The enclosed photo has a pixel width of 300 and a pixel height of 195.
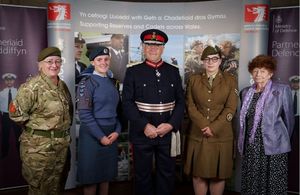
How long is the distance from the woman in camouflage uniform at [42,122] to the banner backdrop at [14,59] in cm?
115

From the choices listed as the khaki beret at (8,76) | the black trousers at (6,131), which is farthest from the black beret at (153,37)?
the black trousers at (6,131)

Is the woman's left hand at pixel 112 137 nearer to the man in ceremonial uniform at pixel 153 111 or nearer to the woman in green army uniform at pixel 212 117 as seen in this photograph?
the man in ceremonial uniform at pixel 153 111

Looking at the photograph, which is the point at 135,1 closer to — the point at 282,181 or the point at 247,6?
the point at 247,6

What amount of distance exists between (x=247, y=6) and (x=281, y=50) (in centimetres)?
63

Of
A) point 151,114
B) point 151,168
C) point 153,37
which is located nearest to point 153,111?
point 151,114

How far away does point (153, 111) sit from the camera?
3.14 metres

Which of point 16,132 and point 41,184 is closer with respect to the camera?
point 41,184

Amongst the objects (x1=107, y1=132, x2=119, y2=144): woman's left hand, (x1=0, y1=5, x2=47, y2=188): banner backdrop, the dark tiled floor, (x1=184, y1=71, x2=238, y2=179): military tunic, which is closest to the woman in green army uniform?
(x1=184, y1=71, x2=238, y2=179): military tunic

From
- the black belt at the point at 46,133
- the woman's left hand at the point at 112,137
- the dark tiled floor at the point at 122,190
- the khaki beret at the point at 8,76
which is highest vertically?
the khaki beret at the point at 8,76

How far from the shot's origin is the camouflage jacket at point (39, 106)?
2688 millimetres

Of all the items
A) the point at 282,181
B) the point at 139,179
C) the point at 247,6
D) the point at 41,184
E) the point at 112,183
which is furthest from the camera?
the point at 112,183

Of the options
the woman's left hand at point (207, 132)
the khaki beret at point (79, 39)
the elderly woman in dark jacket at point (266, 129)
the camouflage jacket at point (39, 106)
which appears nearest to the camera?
the camouflage jacket at point (39, 106)

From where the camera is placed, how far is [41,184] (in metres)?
2.80

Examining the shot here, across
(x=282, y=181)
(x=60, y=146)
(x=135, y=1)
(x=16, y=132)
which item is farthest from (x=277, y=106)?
(x=16, y=132)
